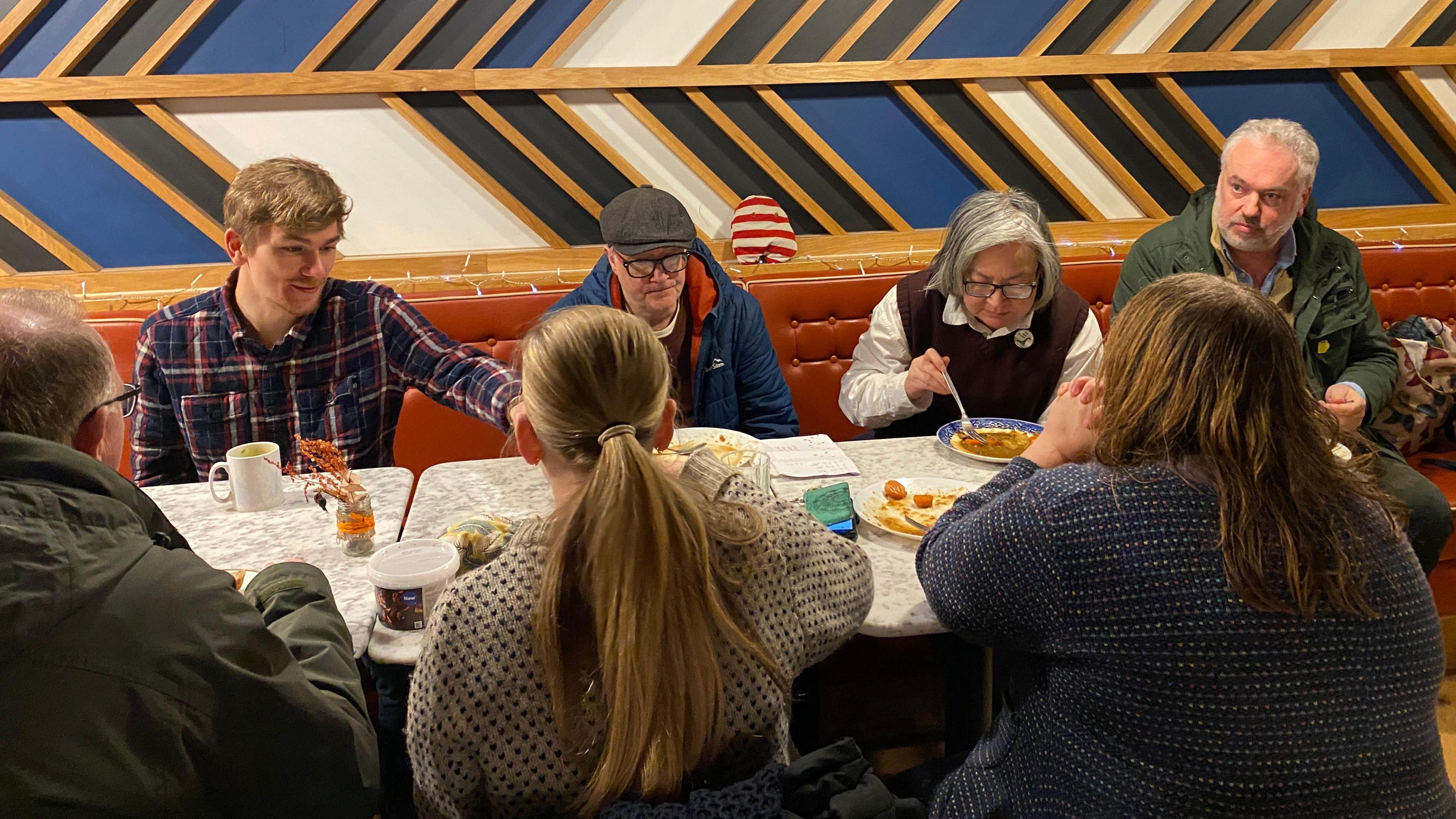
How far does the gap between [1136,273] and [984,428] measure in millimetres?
908

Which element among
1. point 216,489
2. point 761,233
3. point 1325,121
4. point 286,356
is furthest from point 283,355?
point 1325,121

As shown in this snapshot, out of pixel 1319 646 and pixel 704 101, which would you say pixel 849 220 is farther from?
pixel 1319 646

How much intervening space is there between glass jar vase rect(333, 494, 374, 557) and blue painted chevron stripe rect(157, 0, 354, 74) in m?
2.48

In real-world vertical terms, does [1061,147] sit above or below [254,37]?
below

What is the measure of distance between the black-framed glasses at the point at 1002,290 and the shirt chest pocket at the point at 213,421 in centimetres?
177

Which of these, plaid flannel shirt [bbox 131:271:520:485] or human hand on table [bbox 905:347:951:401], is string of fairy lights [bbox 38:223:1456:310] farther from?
human hand on table [bbox 905:347:951:401]

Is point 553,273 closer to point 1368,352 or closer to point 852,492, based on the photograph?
point 852,492

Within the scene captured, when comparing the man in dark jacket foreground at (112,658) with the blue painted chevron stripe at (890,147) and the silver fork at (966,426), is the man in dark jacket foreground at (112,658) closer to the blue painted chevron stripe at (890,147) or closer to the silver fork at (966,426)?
the silver fork at (966,426)

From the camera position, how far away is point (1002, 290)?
2.44 m

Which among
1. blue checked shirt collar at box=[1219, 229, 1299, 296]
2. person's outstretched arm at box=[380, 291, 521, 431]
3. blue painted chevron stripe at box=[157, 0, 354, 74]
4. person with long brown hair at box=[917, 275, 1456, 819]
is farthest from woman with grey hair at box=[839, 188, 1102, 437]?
blue painted chevron stripe at box=[157, 0, 354, 74]

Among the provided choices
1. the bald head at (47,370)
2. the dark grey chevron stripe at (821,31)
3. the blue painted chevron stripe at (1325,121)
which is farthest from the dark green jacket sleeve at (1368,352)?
the bald head at (47,370)

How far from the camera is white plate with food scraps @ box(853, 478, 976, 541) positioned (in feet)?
5.51

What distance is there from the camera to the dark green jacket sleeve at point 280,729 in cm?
98

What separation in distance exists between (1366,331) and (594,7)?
2718 mm
